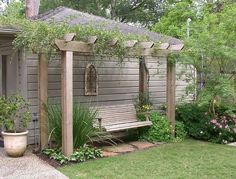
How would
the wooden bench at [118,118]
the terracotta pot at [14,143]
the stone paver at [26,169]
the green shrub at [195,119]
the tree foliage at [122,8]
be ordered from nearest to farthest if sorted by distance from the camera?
the stone paver at [26,169]
the terracotta pot at [14,143]
the wooden bench at [118,118]
the green shrub at [195,119]
the tree foliage at [122,8]

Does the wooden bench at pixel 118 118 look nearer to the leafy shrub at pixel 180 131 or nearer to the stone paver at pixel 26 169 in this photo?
the leafy shrub at pixel 180 131

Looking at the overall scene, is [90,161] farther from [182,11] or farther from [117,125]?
[182,11]

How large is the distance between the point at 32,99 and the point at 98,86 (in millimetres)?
1694

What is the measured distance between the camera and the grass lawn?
203 inches

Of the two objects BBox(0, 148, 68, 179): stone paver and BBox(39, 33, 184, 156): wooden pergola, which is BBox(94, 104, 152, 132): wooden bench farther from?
BBox(0, 148, 68, 179): stone paver

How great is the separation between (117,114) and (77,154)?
1997mm

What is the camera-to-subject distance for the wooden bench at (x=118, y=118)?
23.3ft

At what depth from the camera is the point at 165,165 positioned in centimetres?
567

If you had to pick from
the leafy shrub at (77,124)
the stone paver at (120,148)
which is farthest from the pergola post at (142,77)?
the leafy shrub at (77,124)

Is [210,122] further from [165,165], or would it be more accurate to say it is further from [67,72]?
[67,72]

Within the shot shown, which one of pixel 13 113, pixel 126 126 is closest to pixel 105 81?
pixel 126 126

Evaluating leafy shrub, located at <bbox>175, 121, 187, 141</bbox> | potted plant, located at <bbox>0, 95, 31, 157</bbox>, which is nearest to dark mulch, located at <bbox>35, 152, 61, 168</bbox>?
potted plant, located at <bbox>0, 95, 31, 157</bbox>

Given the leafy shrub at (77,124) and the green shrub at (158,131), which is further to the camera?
the green shrub at (158,131)

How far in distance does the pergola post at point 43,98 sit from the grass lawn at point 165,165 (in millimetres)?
1106
